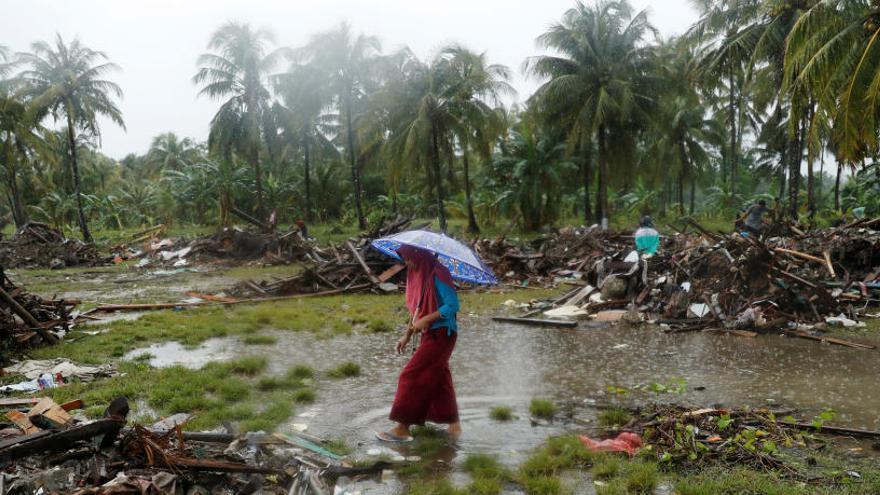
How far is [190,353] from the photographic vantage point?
766cm

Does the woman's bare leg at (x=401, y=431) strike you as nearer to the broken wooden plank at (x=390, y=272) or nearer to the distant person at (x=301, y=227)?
the broken wooden plank at (x=390, y=272)

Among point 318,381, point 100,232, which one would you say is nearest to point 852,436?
point 318,381

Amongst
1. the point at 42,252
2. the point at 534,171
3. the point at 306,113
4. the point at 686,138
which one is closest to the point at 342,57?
the point at 306,113

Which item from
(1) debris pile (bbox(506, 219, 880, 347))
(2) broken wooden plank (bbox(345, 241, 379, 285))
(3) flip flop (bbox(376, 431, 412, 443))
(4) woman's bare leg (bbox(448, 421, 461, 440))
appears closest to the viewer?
(3) flip flop (bbox(376, 431, 412, 443))

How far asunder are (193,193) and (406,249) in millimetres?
28057

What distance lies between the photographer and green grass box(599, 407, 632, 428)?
16.0 ft

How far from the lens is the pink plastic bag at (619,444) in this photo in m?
4.21

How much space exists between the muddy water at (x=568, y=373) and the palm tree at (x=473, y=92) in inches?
642

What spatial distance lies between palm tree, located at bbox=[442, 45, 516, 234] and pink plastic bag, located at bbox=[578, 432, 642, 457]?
2065 centimetres

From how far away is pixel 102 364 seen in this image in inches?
269

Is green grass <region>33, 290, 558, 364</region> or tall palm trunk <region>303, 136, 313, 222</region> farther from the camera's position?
tall palm trunk <region>303, 136, 313, 222</region>

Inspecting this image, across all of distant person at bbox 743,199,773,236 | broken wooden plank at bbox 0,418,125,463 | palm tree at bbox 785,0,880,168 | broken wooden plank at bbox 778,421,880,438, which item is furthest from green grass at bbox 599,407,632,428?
distant person at bbox 743,199,773,236

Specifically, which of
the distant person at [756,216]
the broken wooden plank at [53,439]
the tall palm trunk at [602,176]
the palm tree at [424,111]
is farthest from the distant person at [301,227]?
the broken wooden plank at [53,439]

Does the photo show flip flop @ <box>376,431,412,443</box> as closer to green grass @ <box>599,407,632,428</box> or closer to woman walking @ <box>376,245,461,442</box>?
woman walking @ <box>376,245,461,442</box>
